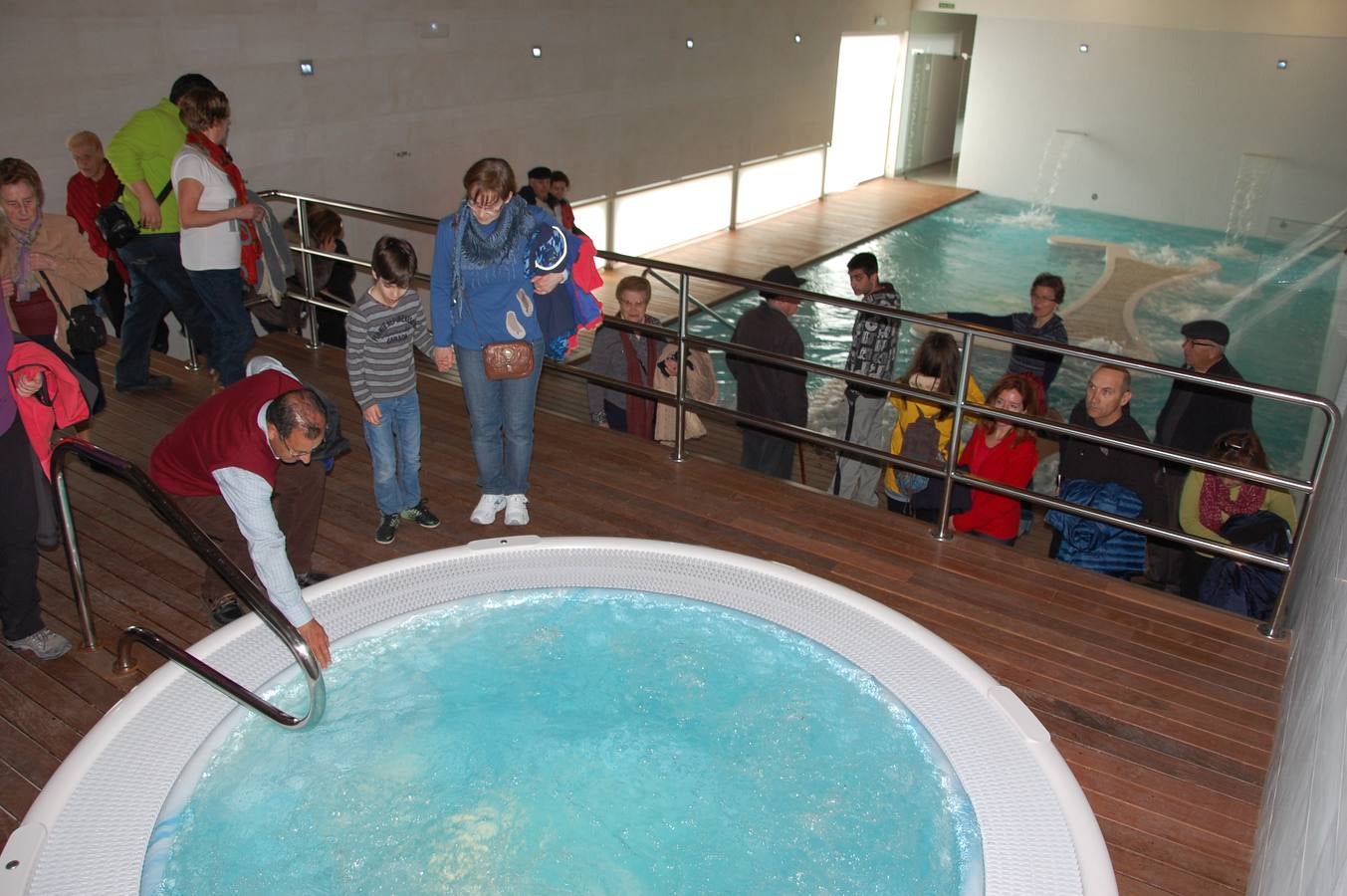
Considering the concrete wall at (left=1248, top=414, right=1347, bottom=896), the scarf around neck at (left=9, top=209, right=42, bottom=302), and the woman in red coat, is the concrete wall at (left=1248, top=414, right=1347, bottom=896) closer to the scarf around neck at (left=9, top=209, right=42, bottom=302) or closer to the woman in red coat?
the woman in red coat

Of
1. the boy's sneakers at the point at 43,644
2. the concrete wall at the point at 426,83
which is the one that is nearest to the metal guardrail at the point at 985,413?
the boy's sneakers at the point at 43,644

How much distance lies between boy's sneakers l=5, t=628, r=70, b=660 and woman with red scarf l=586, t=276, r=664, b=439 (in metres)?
2.61

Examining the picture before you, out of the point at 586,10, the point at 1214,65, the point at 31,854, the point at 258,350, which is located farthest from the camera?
the point at 1214,65

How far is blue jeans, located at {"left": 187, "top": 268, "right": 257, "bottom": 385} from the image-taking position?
201 inches

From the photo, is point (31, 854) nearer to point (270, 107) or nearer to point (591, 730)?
point (591, 730)

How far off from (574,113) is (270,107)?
13.1 feet

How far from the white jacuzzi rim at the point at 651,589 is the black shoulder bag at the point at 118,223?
2418mm

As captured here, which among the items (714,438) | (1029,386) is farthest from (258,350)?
(1029,386)

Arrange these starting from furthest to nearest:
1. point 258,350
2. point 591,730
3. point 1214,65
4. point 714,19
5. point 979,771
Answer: point 1214,65 < point 714,19 < point 258,350 < point 591,730 < point 979,771

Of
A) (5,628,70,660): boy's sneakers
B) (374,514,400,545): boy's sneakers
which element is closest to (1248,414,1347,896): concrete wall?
(374,514,400,545): boy's sneakers

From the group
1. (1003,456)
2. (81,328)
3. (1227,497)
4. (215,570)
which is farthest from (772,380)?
(81,328)

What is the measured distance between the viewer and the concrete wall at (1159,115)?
14.7 meters

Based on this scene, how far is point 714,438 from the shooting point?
739 cm

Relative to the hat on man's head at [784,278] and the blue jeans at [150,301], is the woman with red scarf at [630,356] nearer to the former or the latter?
the hat on man's head at [784,278]
